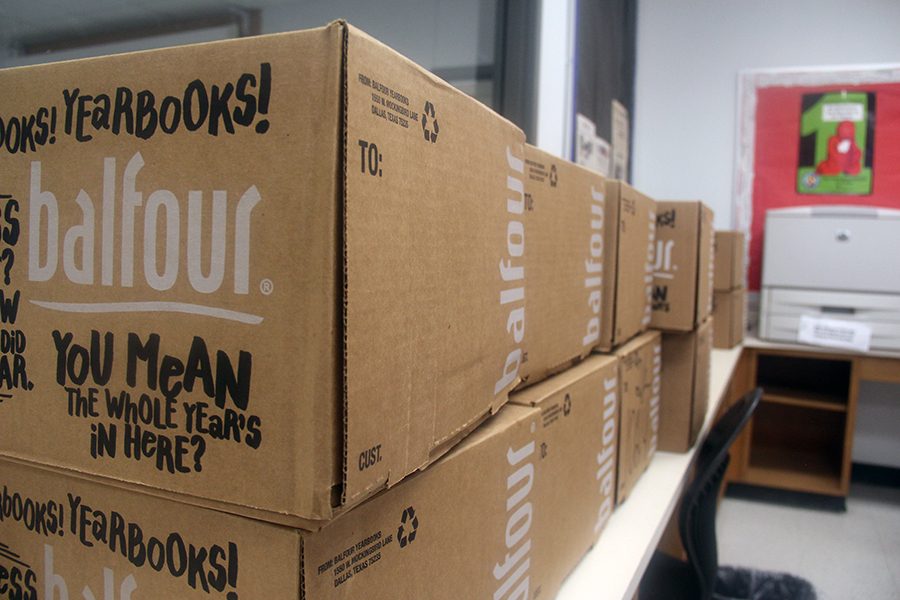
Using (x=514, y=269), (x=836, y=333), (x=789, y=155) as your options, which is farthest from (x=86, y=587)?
(x=789, y=155)

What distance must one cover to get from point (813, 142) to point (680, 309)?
8.20 feet

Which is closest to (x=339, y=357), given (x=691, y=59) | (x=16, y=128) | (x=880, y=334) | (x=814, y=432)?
(x=16, y=128)

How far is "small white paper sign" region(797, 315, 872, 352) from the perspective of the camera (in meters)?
2.87

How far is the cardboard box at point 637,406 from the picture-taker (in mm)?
1215

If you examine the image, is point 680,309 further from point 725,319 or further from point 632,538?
point 725,319

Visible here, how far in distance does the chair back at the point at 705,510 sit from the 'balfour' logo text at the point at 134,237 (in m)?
1.19

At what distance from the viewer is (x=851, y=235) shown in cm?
294

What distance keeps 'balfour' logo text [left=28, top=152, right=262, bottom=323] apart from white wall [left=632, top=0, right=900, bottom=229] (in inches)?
144

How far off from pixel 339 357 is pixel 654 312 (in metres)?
1.25

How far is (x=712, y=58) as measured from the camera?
366 centimetres

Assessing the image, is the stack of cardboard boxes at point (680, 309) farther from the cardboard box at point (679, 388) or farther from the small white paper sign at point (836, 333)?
the small white paper sign at point (836, 333)

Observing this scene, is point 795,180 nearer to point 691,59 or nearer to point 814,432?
point 691,59

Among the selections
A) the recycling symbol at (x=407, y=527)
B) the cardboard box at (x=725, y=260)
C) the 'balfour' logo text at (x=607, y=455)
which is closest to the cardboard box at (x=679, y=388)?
the 'balfour' logo text at (x=607, y=455)

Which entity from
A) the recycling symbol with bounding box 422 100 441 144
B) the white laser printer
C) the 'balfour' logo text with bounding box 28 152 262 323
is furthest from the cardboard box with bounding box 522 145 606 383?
the white laser printer
